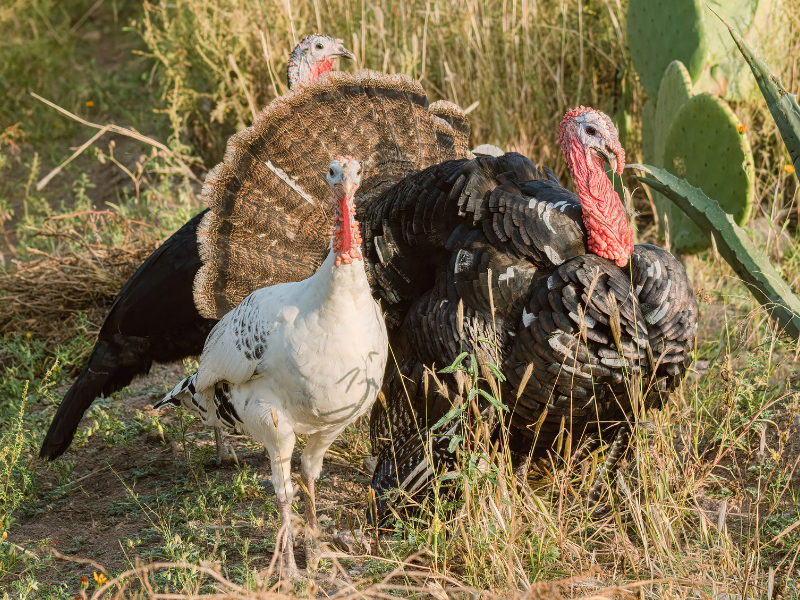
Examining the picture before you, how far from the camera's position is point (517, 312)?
2719 millimetres

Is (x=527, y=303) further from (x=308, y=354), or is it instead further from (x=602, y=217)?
(x=308, y=354)

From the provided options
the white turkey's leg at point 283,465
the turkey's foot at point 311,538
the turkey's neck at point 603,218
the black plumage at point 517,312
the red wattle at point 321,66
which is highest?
the red wattle at point 321,66

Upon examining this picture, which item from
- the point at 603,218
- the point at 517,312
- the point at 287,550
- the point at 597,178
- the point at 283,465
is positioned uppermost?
the point at 597,178

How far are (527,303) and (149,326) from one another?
5.49ft

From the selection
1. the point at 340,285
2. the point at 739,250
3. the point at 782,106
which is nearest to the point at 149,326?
the point at 340,285

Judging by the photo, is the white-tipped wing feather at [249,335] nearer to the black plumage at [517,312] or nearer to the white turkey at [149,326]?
the black plumage at [517,312]

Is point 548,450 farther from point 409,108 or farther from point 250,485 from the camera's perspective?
point 409,108

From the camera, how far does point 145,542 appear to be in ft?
9.41

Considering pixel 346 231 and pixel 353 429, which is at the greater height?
pixel 346 231

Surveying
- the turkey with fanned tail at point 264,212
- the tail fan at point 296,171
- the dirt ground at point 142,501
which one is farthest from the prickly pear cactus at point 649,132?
the dirt ground at point 142,501

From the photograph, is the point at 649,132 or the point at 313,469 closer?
the point at 313,469

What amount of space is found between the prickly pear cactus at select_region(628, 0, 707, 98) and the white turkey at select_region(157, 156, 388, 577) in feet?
8.88

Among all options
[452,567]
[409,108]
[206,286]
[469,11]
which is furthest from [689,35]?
[452,567]

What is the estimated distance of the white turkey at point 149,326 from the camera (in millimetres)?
3408
